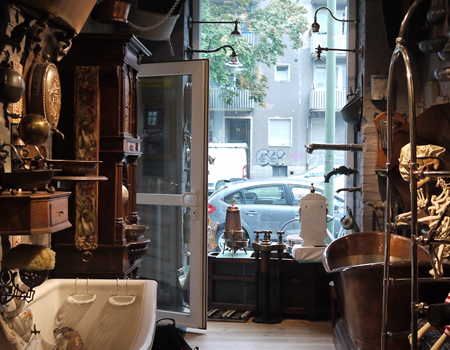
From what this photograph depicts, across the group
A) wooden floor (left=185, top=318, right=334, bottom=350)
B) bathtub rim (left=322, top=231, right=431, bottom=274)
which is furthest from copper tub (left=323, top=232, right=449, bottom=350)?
wooden floor (left=185, top=318, right=334, bottom=350)

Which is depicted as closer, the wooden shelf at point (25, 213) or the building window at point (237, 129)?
the wooden shelf at point (25, 213)

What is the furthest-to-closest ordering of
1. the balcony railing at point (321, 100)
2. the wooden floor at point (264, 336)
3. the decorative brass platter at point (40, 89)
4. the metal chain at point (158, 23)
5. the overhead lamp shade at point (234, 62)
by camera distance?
the balcony railing at point (321, 100), the overhead lamp shade at point (234, 62), the metal chain at point (158, 23), the wooden floor at point (264, 336), the decorative brass platter at point (40, 89)

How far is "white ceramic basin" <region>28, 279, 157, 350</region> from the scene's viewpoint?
2.70 meters

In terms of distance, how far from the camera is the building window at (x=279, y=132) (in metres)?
5.94

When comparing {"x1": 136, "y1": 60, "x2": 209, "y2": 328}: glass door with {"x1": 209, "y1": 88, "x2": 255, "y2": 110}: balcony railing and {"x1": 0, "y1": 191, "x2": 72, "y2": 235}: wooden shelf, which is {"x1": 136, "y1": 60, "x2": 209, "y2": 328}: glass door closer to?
{"x1": 209, "y1": 88, "x2": 255, "y2": 110}: balcony railing

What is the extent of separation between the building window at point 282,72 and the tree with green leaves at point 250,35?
0.22 ft

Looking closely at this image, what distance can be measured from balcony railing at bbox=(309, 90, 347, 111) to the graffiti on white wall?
54 cm

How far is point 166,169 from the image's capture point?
16.3ft

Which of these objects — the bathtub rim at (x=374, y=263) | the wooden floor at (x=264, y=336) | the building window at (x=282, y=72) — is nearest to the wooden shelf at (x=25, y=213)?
the bathtub rim at (x=374, y=263)

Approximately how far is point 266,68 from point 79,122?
9.75ft

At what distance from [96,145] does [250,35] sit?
9.70ft

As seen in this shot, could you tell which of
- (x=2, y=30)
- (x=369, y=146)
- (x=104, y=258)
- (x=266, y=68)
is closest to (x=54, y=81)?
(x=2, y=30)

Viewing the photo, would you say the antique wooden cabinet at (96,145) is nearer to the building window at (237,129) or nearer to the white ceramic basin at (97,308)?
the white ceramic basin at (97,308)

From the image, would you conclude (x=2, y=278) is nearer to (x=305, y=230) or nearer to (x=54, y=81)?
(x=54, y=81)
